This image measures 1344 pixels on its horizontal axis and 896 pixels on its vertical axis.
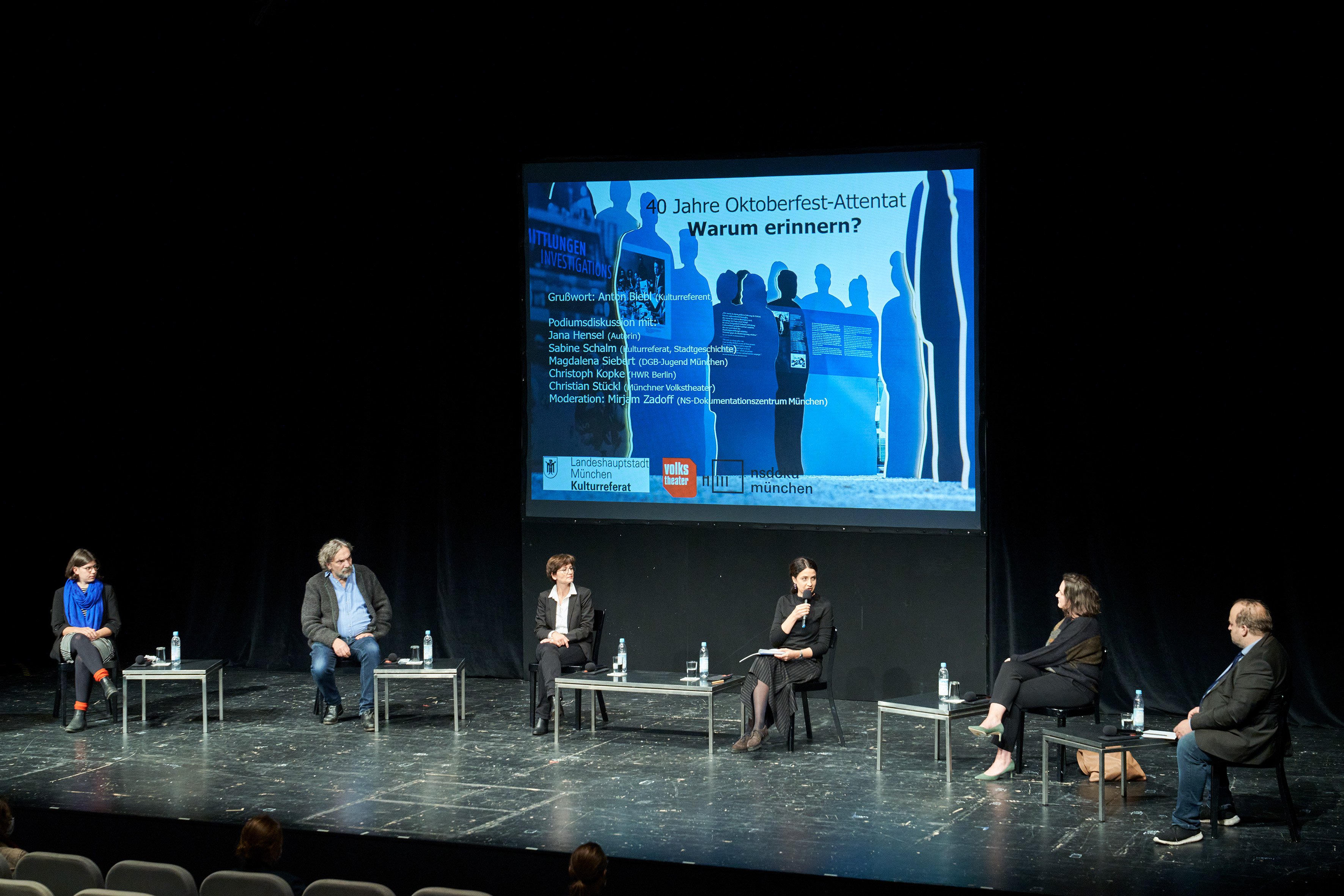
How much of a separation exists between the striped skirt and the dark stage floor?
18 centimetres

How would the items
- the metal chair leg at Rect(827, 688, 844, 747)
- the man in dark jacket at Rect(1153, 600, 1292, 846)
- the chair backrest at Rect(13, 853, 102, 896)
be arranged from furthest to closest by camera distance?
the metal chair leg at Rect(827, 688, 844, 747), the man in dark jacket at Rect(1153, 600, 1292, 846), the chair backrest at Rect(13, 853, 102, 896)

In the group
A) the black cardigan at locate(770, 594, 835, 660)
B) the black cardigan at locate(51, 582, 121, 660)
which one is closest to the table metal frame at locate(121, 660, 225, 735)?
the black cardigan at locate(51, 582, 121, 660)

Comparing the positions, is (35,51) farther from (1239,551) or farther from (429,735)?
(1239,551)

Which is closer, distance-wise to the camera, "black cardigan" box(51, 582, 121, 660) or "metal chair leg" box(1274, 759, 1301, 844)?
"metal chair leg" box(1274, 759, 1301, 844)

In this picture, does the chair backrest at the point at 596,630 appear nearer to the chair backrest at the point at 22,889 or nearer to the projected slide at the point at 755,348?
the projected slide at the point at 755,348

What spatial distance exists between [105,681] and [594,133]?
4.24 m

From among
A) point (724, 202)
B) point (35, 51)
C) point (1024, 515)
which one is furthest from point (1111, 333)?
point (35, 51)

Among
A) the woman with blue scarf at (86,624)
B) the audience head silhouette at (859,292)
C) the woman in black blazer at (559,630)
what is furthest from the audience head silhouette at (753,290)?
the woman with blue scarf at (86,624)

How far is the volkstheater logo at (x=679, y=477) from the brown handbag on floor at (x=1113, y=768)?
2.97 metres

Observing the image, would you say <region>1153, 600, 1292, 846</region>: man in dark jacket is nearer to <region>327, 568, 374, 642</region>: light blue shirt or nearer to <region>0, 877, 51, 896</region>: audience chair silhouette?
<region>0, 877, 51, 896</region>: audience chair silhouette

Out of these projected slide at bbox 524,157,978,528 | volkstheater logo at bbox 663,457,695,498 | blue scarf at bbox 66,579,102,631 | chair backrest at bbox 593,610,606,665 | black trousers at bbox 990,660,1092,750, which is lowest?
black trousers at bbox 990,660,1092,750

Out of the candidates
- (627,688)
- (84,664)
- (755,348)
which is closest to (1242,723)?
(627,688)

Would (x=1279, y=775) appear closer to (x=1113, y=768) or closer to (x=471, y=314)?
(x=1113, y=768)

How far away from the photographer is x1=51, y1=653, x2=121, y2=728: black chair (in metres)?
7.62
